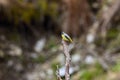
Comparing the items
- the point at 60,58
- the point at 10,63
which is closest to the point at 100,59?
the point at 60,58

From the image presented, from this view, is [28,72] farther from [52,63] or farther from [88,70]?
[88,70]

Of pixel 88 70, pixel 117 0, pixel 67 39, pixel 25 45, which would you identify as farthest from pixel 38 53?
pixel 67 39

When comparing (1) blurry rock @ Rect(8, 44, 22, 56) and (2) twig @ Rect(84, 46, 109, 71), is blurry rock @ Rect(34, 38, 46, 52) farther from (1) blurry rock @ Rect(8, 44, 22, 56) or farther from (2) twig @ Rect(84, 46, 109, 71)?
(2) twig @ Rect(84, 46, 109, 71)

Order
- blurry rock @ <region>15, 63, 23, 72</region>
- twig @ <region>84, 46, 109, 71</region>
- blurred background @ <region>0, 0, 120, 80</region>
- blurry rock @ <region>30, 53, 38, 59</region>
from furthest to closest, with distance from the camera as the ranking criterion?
blurry rock @ <region>30, 53, 38, 59</region>
blurry rock @ <region>15, 63, 23, 72</region>
blurred background @ <region>0, 0, 120, 80</region>
twig @ <region>84, 46, 109, 71</region>

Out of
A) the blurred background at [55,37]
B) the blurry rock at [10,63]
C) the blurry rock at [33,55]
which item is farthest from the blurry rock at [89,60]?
the blurry rock at [10,63]

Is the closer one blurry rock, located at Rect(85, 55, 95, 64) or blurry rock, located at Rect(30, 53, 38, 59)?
blurry rock, located at Rect(85, 55, 95, 64)

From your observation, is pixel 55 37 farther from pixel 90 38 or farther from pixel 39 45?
pixel 90 38

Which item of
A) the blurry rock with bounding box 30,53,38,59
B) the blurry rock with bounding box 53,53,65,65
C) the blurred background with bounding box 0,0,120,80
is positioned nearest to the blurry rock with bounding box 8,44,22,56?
the blurred background with bounding box 0,0,120,80

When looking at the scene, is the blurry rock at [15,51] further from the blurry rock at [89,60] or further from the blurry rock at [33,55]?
the blurry rock at [89,60]
